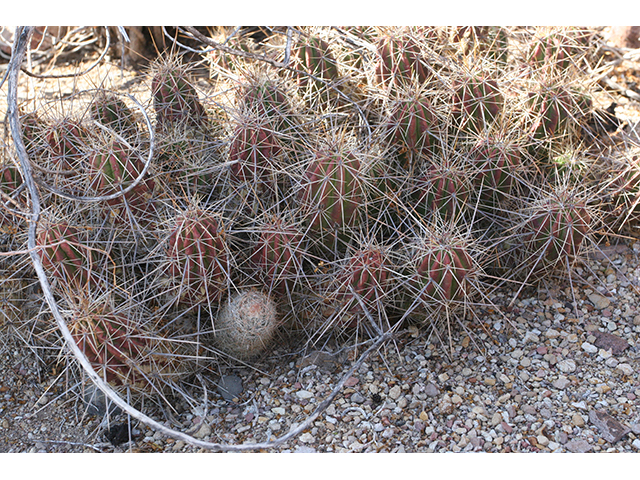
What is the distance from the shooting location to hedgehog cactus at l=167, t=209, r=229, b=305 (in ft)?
7.73

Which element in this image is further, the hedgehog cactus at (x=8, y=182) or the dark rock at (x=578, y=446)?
the hedgehog cactus at (x=8, y=182)

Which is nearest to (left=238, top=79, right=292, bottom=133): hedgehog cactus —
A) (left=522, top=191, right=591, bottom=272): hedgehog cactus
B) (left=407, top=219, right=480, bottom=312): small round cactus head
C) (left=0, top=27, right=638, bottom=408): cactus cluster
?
(left=0, top=27, right=638, bottom=408): cactus cluster

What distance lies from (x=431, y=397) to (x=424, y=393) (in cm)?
3

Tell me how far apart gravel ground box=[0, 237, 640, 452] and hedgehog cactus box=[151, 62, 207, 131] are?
129cm

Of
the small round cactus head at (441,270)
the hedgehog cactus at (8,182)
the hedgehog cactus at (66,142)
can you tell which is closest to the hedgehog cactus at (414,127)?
the small round cactus head at (441,270)

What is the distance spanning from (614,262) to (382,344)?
1.39 m

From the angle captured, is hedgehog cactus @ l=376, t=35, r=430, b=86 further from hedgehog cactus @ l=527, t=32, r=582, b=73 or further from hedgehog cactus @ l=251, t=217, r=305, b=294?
hedgehog cactus @ l=251, t=217, r=305, b=294

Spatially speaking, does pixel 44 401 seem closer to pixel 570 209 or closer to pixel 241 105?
pixel 241 105

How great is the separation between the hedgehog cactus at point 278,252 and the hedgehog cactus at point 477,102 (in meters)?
1.03

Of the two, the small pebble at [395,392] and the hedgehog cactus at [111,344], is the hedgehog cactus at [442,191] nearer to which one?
the small pebble at [395,392]

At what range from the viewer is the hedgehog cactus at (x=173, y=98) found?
3010 millimetres

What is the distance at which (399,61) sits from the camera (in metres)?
2.93

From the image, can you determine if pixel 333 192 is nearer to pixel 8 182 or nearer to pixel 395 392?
pixel 395 392

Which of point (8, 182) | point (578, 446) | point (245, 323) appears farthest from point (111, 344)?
point (578, 446)
